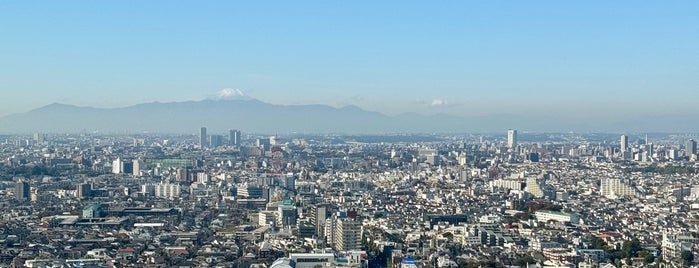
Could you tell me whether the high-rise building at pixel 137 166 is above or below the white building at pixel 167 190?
above

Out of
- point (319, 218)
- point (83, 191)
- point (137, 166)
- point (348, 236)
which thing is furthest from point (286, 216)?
point (137, 166)

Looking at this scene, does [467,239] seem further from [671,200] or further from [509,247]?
[671,200]

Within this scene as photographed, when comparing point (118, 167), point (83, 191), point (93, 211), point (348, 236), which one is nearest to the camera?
point (348, 236)

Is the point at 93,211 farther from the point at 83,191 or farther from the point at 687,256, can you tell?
the point at 687,256

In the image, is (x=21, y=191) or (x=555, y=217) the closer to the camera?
(x=555, y=217)

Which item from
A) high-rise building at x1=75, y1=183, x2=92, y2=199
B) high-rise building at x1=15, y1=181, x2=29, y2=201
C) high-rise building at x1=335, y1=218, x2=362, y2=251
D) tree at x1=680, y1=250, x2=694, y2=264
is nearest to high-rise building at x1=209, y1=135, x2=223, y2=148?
high-rise building at x1=75, y1=183, x2=92, y2=199

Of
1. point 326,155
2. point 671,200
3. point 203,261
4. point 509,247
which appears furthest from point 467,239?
point 326,155

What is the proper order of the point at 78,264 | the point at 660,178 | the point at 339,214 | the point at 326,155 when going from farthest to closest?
the point at 326,155
the point at 660,178
the point at 339,214
the point at 78,264

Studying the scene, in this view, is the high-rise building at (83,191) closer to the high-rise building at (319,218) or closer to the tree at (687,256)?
the high-rise building at (319,218)

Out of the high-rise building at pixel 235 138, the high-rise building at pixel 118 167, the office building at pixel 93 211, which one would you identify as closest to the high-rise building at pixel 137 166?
the high-rise building at pixel 118 167
